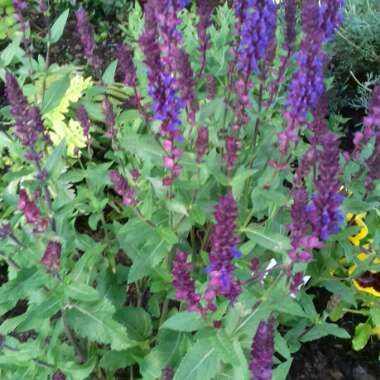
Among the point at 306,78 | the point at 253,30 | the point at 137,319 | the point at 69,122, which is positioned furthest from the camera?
the point at 69,122

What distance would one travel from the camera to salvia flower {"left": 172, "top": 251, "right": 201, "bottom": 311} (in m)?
1.46

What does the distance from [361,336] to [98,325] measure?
1.41 meters

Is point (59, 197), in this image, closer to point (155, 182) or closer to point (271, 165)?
point (155, 182)

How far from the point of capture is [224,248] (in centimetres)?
137

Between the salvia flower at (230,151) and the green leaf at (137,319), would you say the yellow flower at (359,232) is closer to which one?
the salvia flower at (230,151)

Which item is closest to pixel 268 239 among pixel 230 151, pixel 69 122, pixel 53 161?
pixel 230 151

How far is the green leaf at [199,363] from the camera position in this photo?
5.80 feet

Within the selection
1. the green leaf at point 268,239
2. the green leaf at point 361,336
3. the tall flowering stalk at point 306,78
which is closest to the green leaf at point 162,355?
the green leaf at point 268,239

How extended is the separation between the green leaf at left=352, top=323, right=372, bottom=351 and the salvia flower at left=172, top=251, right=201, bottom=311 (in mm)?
1438

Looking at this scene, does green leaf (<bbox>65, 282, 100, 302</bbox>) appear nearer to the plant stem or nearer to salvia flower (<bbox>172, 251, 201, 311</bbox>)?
the plant stem

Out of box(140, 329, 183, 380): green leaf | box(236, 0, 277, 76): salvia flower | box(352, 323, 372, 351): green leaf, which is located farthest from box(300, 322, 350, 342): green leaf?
box(236, 0, 277, 76): salvia flower

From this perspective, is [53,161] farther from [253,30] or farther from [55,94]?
[253,30]

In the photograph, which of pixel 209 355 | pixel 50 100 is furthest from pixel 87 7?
pixel 209 355

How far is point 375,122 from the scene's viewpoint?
205 centimetres
